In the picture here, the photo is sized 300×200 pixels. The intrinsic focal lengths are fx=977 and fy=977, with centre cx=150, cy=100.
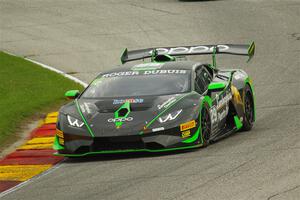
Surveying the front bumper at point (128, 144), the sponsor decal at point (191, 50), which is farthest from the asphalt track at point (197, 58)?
the sponsor decal at point (191, 50)

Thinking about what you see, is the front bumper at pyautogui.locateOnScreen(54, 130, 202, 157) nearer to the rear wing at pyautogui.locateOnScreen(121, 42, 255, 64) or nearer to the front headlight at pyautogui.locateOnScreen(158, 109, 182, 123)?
the front headlight at pyautogui.locateOnScreen(158, 109, 182, 123)

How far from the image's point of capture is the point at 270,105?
56.7ft

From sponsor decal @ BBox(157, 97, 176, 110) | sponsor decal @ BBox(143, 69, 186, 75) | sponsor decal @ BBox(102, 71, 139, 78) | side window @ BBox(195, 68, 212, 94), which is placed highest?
sponsor decal @ BBox(143, 69, 186, 75)

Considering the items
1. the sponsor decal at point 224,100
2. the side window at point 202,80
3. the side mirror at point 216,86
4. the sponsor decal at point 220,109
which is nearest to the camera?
the side mirror at point 216,86

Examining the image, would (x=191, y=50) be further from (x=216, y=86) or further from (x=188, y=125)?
(x=188, y=125)

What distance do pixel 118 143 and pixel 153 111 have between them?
65 centimetres

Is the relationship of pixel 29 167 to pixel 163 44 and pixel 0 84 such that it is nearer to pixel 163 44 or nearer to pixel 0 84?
pixel 0 84

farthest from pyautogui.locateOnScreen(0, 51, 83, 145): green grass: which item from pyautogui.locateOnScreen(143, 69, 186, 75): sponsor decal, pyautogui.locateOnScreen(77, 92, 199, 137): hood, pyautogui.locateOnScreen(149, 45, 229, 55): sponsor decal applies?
pyautogui.locateOnScreen(149, 45, 229, 55): sponsor decal

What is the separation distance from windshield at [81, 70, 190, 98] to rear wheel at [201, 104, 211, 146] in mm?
483

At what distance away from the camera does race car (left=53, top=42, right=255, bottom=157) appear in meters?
12.6

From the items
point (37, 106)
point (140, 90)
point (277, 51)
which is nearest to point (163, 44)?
point (277, 51)

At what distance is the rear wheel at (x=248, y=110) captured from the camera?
15023 millimetres

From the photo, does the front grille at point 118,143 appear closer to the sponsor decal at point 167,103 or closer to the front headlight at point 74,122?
the front headlight at point 74,122

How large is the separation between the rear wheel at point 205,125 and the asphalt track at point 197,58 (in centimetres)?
17
